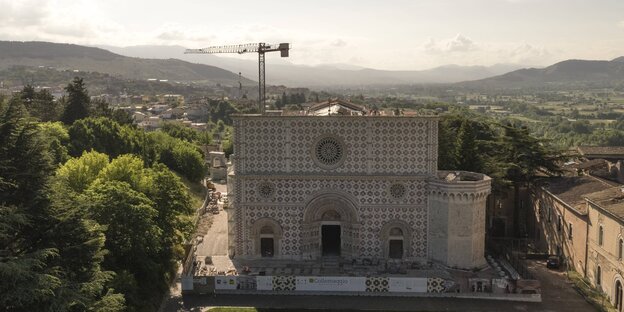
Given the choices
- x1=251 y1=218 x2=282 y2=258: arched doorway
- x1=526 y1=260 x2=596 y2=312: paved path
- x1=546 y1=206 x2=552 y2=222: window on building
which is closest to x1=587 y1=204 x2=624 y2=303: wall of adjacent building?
x1=526 y1=260 x2=596 y2=312: paved path

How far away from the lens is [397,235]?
3962 cm

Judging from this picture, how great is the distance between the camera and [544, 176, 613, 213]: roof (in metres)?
40.6

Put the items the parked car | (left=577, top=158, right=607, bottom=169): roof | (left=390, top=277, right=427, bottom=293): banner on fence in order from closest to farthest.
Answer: (left=390, top=277, right=427, bottom=293): banner on fence < the parked car < (left=577, top=158, right=607, bottom=169): roof

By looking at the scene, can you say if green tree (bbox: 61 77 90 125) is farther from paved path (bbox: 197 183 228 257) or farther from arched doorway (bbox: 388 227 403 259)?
arched doorway (bbox: 388 227 403 259)

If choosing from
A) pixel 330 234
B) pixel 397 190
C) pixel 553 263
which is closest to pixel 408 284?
pixel 397 190

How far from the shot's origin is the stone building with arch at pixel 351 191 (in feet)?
127

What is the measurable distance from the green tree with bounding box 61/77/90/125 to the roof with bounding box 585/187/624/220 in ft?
188

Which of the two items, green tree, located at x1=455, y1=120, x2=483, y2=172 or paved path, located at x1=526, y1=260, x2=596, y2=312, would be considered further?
green tree, located at x1=455, y1=120, x2=483, y2=172

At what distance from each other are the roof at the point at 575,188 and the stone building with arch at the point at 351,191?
7.01 m

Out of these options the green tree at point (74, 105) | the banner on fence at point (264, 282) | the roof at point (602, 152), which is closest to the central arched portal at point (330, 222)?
the banner on fence at point (264, 282)

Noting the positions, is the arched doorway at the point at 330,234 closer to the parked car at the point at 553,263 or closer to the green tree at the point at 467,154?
the parked car at the point at 553,263

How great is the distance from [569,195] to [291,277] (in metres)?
22.3

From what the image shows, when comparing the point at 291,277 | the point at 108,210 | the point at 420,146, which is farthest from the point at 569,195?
the point at 108,210

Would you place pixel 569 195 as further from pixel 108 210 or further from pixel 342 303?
pixel 108 210
